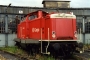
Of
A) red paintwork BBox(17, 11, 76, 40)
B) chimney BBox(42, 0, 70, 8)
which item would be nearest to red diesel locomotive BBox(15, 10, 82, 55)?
A: red paintwork BBox(17, 11, 76, 40)

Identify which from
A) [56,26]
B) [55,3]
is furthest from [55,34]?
[55,3]

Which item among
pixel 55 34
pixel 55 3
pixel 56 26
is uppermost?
pixel 55 3

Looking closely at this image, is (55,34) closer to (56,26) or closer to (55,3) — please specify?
(56,26)

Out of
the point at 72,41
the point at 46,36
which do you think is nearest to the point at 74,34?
the point at 72,41

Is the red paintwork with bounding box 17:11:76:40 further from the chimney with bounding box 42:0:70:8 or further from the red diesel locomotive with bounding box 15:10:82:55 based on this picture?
the chimney with bounding box 42:0:70:8

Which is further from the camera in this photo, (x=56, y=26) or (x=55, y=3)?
(x=55, y=3)

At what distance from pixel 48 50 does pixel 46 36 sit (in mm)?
1041

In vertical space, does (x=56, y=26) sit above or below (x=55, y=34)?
above

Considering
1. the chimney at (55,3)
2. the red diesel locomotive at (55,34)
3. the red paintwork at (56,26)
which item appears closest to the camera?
the red diesel locomotive at (55,34)

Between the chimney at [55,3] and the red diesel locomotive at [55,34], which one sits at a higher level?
the chimney at [55,3]

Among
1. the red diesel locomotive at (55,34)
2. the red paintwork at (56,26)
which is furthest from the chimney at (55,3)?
the red diesel locomotive at (55,34)

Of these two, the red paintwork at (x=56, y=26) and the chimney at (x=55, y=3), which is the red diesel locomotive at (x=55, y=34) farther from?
the chimney at (x=55, y=3)

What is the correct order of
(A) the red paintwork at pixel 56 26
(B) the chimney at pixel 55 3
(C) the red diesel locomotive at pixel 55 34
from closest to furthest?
(C) the red diesel locomotive at pixel 55 34, (A) the red paintwork at pixel 56 26, (B) the chimney at pixel 55 3

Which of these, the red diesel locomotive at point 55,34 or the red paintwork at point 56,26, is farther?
the red paintwork at point 56,26
